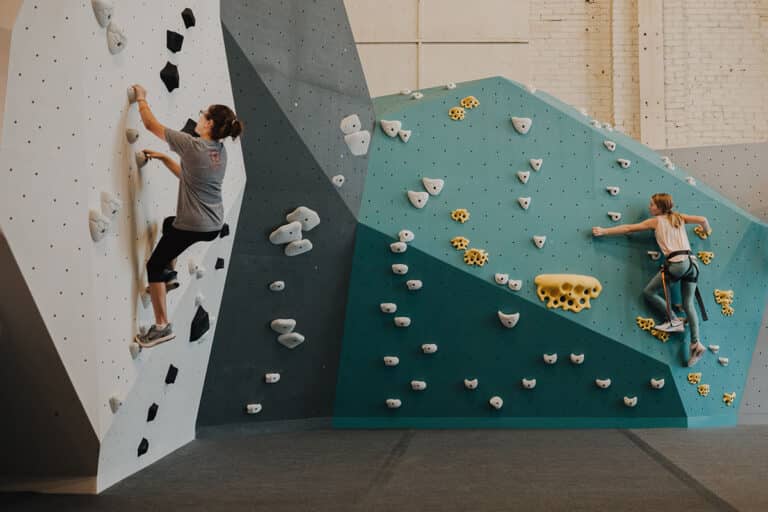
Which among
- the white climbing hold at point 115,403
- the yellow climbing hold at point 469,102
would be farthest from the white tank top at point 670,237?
the white climbing hold at point 115,403

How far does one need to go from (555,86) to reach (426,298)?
455 cm

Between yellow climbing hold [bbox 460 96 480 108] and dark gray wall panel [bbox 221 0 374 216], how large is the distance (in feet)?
2.50

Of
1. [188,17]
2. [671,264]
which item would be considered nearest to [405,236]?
[671,264]

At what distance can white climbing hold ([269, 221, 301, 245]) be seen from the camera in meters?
4.92

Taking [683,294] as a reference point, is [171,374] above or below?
below

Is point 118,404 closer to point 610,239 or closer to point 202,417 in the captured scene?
point 202,417

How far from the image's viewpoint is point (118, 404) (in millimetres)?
3303

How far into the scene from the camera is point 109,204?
3.05 metres

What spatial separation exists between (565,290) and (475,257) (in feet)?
2.43

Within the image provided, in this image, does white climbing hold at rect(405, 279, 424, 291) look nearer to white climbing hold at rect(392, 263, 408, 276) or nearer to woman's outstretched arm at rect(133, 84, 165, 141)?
white climbing hold at rect(392, 263, 408, 276)

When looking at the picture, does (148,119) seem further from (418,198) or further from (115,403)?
(418,198)

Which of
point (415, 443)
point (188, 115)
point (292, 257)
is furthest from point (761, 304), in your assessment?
point (188, 115)

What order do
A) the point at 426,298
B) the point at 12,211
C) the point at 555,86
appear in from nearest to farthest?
the point at 12,211 < the point at 426,298 < the point at 555,86

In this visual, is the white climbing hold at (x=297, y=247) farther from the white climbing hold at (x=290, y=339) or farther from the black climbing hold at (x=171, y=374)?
the black climbing hold at (x=171, y=374)
